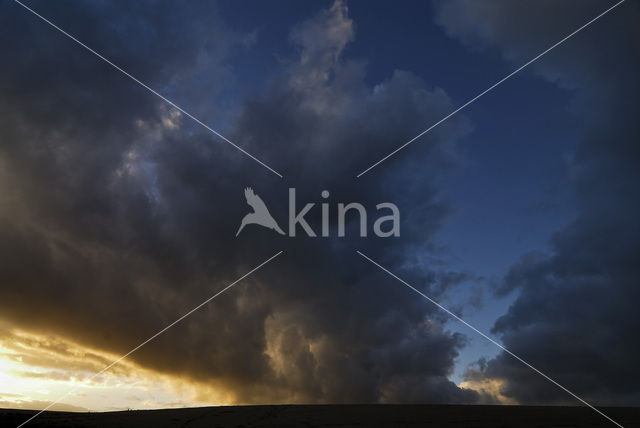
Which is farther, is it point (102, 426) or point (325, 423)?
point (102, 426)

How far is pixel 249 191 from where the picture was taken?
111ft

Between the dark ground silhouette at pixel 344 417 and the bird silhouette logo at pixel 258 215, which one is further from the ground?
the bird silhouette logo at pixel 258 215

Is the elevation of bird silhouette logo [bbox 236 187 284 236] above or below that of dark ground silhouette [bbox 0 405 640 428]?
above

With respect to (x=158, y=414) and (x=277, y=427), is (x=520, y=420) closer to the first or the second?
(x=277, y=427)

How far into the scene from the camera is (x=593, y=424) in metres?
22.4

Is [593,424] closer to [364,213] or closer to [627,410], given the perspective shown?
[627,410]

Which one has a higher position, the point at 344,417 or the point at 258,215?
the point at 258,215

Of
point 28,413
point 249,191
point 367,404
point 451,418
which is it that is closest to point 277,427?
point 451,418

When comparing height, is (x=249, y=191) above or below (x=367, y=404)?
above

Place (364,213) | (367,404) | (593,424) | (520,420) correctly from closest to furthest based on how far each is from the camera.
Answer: (593,424) → (520,420) → (364,213) → (367,404)

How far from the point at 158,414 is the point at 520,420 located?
92.4 feet

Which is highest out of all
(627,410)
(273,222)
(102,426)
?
(273,222)

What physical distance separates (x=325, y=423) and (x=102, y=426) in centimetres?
1582

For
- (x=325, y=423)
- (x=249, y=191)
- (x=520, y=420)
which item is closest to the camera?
(x=520, y=420)
